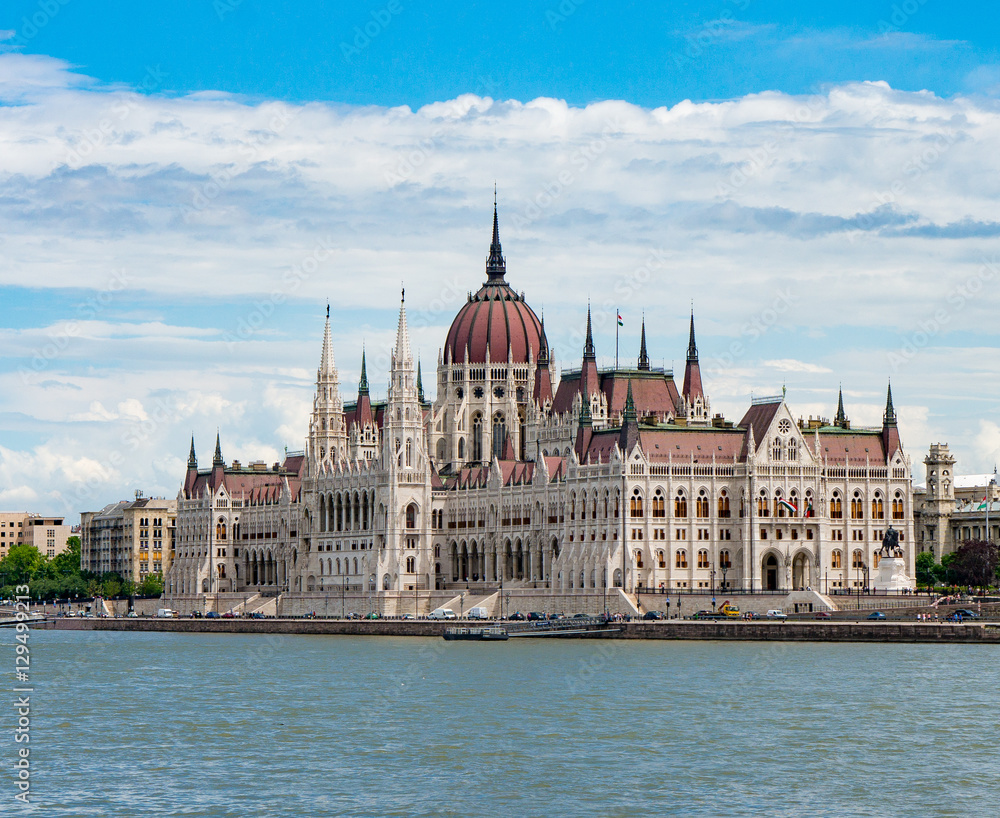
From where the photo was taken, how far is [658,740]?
73.2 m

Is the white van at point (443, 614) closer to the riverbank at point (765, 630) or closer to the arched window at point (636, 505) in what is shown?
the riverbank at point (765, 630)

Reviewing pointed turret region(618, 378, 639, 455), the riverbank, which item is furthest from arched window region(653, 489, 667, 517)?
the riverbank

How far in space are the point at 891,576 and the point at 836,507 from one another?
458 inches

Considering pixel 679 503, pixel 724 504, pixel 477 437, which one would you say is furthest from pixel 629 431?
pixel 477 437

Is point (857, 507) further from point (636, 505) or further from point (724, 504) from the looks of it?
point (636, 505)

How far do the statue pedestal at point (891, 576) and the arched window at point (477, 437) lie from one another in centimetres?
5066

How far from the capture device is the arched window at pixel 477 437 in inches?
7431

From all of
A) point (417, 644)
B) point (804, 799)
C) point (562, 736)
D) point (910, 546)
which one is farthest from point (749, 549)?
point (804, 799)

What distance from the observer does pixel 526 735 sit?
2940 inches

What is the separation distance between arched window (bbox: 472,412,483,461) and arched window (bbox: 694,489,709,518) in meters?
38.9

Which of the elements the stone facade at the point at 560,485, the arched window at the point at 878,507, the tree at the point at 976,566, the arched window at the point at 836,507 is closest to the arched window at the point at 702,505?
the stone facade at the point at 560,485

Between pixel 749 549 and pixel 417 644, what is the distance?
105 feet

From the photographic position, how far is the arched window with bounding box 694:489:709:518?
505 feet

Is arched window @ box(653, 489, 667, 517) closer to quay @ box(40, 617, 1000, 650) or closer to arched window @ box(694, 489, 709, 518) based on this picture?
arched window @ box(694, 489, 709, 518)
